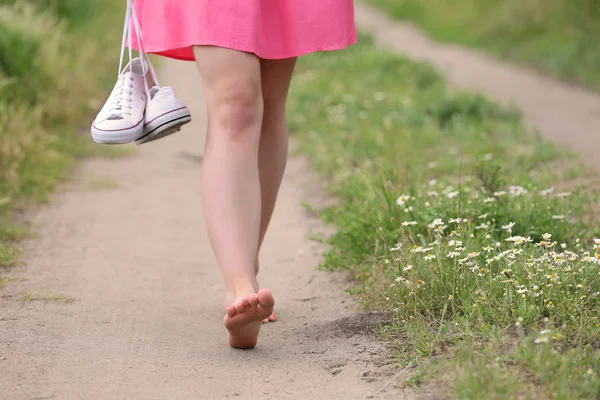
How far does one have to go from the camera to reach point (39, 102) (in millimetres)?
5883

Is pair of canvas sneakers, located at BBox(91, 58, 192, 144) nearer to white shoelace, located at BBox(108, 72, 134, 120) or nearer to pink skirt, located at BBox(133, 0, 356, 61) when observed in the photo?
white shoelace, located at BBox(108, 72, 134, 120)

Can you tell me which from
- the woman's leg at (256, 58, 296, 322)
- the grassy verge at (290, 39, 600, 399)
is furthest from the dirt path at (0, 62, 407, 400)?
the woman's leg at (256, 58, 296, 322)

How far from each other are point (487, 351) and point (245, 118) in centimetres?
92

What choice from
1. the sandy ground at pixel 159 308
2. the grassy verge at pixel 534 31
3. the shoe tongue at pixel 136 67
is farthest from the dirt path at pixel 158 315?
the grassy verge at pixel 534 31

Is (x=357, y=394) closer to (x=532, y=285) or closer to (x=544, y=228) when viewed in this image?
(x=532, y=285)

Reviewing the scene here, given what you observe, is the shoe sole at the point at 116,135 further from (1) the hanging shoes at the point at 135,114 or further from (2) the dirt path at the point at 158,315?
(2) the dirt path at the point at 158,315

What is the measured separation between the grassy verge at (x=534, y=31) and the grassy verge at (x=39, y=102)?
4.93 m

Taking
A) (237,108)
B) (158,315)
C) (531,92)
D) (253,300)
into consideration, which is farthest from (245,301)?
(531,92)

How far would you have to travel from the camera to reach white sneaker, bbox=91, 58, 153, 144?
96.3 inches

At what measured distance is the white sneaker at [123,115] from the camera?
8.03 feet

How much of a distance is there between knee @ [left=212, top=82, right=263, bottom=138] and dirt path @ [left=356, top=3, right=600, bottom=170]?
2.94 m

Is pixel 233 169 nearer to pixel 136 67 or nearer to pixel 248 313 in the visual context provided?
pixel 248 313

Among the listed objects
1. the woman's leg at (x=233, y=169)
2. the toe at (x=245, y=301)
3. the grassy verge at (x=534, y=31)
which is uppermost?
the woman's leg at (x=233, y=169)

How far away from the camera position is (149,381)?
2.30 m
